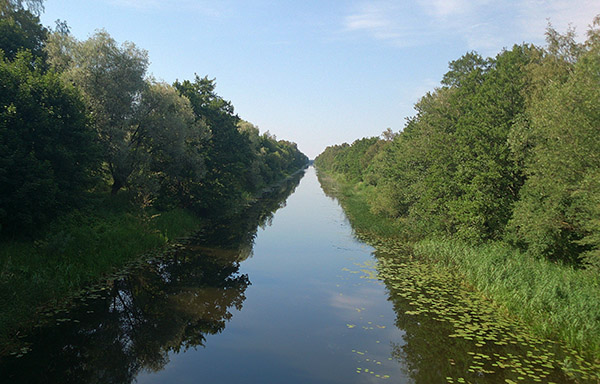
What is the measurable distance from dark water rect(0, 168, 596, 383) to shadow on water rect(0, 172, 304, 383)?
0.04 meters

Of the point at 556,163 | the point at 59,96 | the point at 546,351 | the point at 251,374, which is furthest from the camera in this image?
the point at 59,96

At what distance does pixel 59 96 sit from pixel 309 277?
14.8 metres

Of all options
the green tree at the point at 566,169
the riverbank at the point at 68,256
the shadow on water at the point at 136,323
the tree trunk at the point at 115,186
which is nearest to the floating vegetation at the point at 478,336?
the green tree at the point at 566,169

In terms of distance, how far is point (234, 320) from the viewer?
13.0 meters

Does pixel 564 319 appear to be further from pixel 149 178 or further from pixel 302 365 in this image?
pixel 149 178

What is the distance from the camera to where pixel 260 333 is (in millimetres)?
12125

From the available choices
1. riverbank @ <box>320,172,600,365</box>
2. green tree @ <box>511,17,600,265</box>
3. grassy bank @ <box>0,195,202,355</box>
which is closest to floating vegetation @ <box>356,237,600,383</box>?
riverbank @ <box>320,172,600,365</box>

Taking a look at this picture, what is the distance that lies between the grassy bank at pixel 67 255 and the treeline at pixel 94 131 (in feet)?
3.76

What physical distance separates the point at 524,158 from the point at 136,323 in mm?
19279

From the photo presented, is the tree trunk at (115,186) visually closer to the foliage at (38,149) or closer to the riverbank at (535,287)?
the foliage at (38,149)

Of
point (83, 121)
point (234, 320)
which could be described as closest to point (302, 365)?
point (234, 320)

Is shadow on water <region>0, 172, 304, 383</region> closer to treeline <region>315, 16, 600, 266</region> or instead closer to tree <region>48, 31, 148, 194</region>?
tree <region>48, 31, 148, 194</region>

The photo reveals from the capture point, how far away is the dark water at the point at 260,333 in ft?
30.9

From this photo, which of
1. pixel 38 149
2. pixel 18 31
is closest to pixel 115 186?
pixel 38 149
